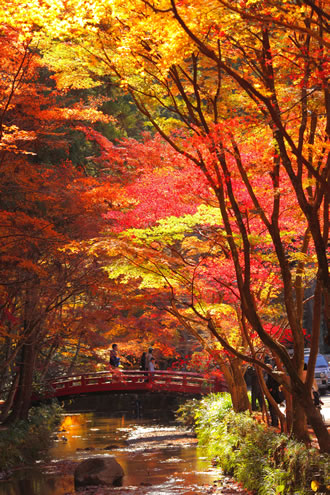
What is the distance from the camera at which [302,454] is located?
848 centimetres

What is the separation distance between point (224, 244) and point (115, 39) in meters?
5.40

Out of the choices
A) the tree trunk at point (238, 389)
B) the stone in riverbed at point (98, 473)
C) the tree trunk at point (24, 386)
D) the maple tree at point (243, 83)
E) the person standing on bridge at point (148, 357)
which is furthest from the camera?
the person standing on bridge at point (148, 357)

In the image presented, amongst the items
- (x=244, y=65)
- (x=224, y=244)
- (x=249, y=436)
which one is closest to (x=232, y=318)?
(x=224, y=244)

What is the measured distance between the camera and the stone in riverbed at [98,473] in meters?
12.8

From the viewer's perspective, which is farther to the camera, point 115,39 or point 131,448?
point 131,448

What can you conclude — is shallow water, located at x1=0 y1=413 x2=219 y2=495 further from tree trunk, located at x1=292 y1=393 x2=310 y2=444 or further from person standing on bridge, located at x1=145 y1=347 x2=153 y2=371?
tree trunk, located at x1=292 y1=393 x2=310 y2=444

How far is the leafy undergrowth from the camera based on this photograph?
8.06 metres

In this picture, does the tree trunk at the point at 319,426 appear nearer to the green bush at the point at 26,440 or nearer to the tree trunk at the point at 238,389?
the tree trunk at the point at 238,389

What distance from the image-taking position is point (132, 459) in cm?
1658

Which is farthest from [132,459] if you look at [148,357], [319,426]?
[319,426]

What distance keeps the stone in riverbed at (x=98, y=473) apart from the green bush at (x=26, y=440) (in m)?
2.92

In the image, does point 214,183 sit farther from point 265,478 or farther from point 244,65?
point 265,478

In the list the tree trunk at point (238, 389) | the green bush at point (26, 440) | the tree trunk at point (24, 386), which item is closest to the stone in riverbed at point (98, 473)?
the green bush at point (26, 440)

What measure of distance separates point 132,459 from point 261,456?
22.8 ft
